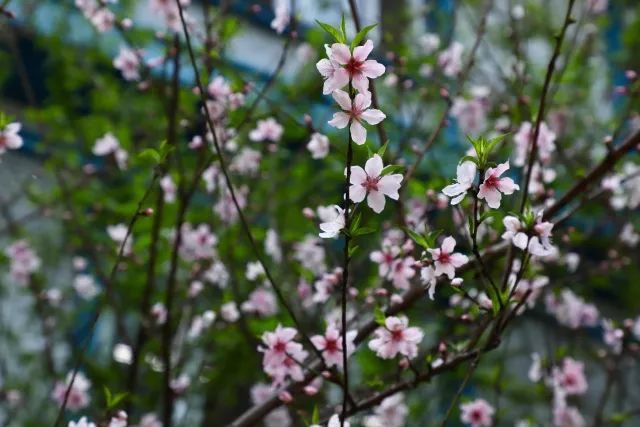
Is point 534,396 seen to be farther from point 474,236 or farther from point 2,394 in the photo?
point 474,236

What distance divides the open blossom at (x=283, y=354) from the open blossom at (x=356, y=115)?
2.75ft

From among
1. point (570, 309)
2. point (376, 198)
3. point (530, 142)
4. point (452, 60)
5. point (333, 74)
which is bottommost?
point (376, 198)

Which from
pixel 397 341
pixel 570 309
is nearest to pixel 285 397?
pixel 397 341

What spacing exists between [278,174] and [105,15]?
185cm

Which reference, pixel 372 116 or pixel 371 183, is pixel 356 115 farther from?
pixel 371 183

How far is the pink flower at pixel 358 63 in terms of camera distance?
1.64m

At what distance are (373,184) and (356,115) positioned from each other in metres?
0.17

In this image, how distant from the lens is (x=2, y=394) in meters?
4.57

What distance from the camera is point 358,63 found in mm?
1665

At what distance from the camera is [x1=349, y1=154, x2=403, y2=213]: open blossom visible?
1751mm

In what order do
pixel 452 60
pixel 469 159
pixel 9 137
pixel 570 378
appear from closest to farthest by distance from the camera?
pixel 469 159
pixel 9 137
pixel 570 378
pixel 452 60

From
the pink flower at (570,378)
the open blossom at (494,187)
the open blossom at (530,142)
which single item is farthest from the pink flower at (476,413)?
the open blossom at (494,187)

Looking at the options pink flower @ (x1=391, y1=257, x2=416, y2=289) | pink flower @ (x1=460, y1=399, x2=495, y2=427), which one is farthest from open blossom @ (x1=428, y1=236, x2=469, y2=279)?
pink flower @ (x1=460, y1=399, x2=495, y2=427)

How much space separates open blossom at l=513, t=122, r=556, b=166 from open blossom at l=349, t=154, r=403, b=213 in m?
1.27
